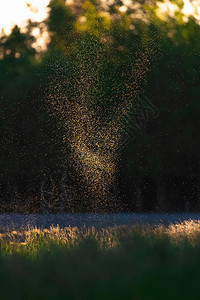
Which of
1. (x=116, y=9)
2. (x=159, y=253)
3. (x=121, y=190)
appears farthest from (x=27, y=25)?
(x=159, y=253)

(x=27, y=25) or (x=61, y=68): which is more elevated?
(x=27, y=25)

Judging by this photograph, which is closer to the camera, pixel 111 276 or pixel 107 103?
pixel 111 276

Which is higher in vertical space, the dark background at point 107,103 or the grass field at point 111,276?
the dark background at point 107,103

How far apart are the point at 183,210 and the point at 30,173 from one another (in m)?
5.52

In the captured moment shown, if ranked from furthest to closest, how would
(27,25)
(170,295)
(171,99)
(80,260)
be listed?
(27,25)
(171,99)
(80,260)
(170,295)

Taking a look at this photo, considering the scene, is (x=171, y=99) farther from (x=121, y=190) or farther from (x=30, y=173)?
(x=30, y=173)

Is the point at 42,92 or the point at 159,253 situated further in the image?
the point at 42,92

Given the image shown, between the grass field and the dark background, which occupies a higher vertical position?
the dark background

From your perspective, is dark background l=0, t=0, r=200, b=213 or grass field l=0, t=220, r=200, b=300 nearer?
grass field l=0, t=220, r=200, b=300

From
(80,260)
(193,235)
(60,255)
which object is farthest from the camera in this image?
(193,235)

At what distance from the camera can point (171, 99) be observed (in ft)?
51.8

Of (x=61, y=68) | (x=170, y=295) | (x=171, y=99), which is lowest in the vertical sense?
(x=170, y=295)

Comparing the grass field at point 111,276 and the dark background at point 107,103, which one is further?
the dark background at point 107,103

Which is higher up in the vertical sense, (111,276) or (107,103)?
(107,103)
